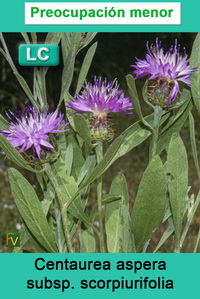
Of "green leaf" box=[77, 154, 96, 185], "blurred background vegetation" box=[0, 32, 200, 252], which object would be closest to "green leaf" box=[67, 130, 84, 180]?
"green leaf" box=[77, 154, 96, 185]

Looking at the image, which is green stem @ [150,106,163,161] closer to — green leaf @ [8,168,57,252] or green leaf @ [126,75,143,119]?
green leaf @ [126,75,143,119]

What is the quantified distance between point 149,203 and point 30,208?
208mm

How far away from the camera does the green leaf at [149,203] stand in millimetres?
875

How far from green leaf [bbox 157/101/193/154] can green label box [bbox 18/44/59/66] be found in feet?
0.83

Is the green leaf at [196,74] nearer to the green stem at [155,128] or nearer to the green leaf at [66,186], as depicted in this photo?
the green stem at [155,128]

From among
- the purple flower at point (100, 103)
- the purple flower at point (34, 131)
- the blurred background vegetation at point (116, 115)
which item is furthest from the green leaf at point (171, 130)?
the blurred background vegetation at point (116, 115)

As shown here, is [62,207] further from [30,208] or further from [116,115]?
[116,115]

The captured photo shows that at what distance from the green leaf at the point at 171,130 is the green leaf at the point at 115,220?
103 millimetres

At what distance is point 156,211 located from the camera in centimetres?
93

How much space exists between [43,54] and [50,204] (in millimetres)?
286

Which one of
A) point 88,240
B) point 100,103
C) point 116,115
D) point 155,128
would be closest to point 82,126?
point 100,103

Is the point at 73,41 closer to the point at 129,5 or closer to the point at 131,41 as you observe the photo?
the point at 129,5

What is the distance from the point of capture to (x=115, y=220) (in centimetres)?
102

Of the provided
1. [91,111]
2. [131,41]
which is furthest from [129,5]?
[131,41]
